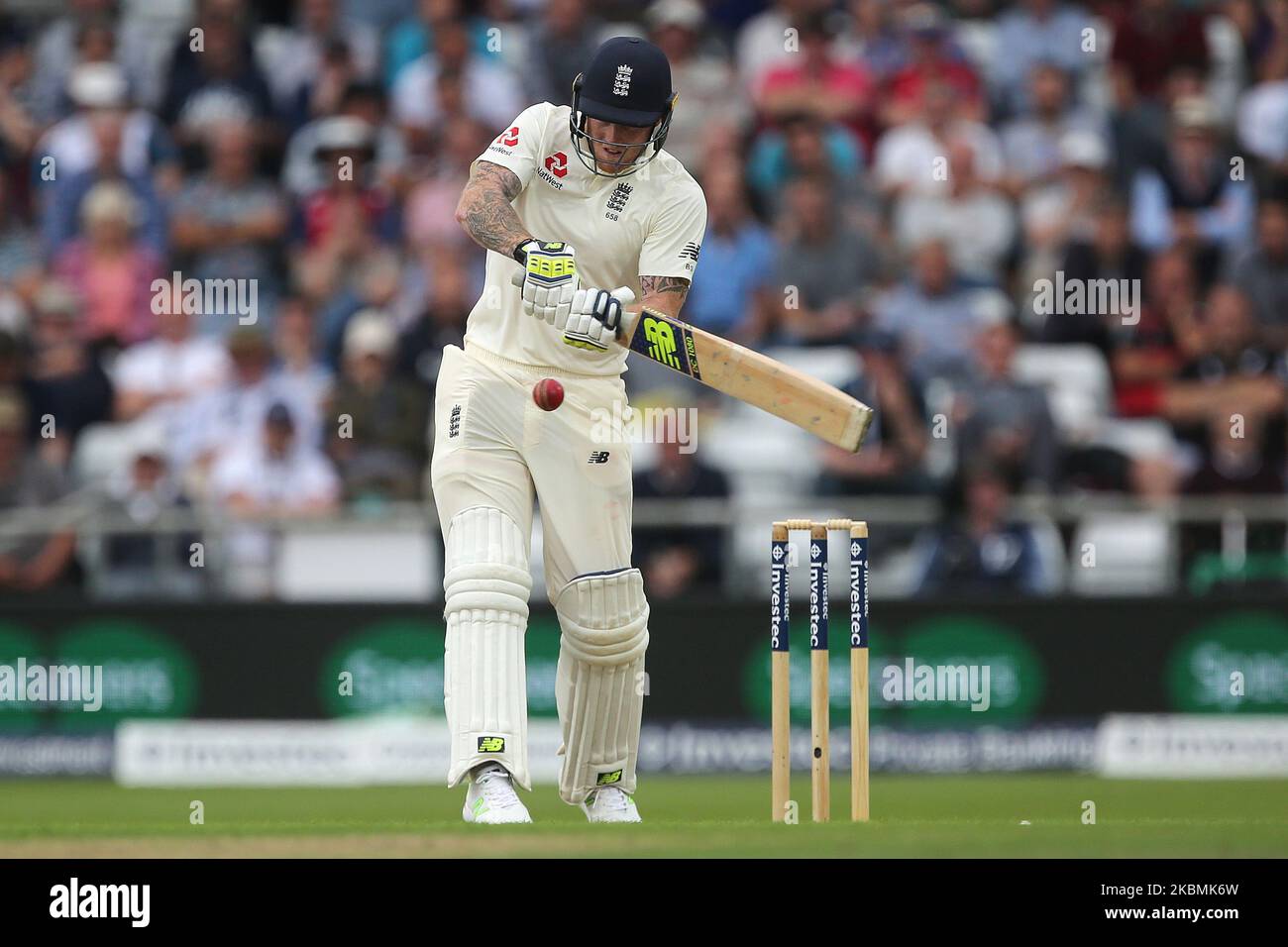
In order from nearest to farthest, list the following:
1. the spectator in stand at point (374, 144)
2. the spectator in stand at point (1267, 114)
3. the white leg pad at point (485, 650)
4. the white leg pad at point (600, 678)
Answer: the white leg pad at point (485, 650) → the white leg pad at point (600, 678) → the spectator in stand at point (374, 144) → the spectator in stand at point (1267, 114)

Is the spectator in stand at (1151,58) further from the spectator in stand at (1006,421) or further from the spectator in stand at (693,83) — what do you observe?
the spectator in stand at (1006,421)

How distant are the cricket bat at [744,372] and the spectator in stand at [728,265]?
5.54 m

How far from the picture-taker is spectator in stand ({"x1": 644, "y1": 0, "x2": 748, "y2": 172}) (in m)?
13.3

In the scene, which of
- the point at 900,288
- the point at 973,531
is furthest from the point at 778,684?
the point at 900,288

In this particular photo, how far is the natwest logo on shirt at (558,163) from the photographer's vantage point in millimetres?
6809

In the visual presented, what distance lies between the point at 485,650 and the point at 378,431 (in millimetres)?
5210

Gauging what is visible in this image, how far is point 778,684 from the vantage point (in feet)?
21.4

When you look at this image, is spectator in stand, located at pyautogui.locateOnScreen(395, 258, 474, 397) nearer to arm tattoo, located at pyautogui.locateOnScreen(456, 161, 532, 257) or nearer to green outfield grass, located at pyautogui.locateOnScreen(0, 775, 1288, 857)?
green outfield grass, located at pyautogui.locateOnScreen(0, 775, 1288, 857)

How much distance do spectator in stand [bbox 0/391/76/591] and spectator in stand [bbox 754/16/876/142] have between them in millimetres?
4905

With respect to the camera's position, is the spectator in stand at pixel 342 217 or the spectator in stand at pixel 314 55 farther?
the spectator in stand at pixel 314 55

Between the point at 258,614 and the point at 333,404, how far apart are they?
1284 millimetres

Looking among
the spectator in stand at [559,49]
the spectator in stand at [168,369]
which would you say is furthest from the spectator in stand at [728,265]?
the spectator in stand at [168,369]

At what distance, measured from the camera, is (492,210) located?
6582 mm

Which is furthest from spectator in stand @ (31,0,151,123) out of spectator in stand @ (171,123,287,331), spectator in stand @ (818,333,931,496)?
spectator in stand @ (818,333,931,496)
